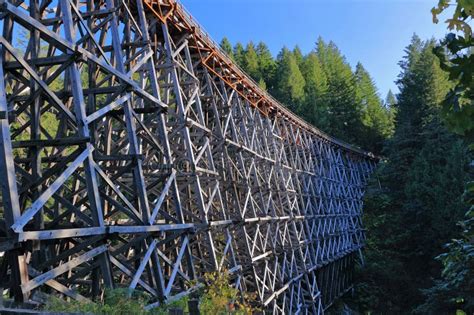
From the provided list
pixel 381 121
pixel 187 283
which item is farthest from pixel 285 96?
pixel 187 283

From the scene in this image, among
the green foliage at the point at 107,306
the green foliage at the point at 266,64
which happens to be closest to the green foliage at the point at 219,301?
the green foliage at the point at 107,306

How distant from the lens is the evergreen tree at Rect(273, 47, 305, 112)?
4252cm

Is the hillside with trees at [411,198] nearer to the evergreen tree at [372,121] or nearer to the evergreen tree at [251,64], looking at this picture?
the evergreen tree at [372,121]

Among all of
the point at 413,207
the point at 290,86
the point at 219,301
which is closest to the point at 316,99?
the point at 290,86

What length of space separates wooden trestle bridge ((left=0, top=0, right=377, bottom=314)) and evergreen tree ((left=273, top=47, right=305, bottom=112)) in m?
22.1

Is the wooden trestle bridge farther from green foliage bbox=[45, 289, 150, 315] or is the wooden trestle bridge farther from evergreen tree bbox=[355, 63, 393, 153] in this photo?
evergreen tree bbox=[355, 63, 393, 153]

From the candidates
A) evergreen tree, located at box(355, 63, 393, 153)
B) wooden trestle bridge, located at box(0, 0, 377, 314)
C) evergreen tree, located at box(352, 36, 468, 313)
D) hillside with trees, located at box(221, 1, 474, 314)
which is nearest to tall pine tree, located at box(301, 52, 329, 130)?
hillside with trees, located at box(221, 1, 474, 314)

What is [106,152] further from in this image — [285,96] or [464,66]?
[285,96]

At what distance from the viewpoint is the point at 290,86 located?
43844mm

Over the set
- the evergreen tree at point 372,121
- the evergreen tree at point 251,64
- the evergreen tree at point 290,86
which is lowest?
the evergreen tree at point 372,121

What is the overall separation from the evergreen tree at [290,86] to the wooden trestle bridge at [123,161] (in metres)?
22.1

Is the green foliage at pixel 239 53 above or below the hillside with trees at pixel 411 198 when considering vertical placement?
above

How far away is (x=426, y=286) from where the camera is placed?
2112cm

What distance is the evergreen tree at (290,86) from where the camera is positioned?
42.5m
